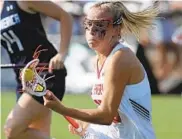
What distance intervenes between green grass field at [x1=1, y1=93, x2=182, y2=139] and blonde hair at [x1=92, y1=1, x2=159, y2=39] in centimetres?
412

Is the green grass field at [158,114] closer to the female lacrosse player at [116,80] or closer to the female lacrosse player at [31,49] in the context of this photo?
the female lacrosse player at [31,49]

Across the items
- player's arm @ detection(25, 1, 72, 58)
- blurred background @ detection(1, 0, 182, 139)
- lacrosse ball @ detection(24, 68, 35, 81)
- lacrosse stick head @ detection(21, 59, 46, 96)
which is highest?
lacrosse ball @ detection(24, 68, 35, 81)

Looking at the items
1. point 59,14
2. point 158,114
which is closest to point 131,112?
point 59,14

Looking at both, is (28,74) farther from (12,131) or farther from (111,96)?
(12,131)

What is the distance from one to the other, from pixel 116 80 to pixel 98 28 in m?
0.37

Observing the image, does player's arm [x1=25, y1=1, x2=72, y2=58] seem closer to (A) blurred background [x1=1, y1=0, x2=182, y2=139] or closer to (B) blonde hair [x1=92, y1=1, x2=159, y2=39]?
(B) blonde hair [x1=92, y1=1, x2=159, y2=39]

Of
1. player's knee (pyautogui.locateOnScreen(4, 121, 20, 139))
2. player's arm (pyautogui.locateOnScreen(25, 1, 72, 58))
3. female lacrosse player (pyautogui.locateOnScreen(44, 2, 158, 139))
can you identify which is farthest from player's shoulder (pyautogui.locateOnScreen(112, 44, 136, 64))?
player's knee (pyautogui.locateOnScreen(4, 121, 20, 139))

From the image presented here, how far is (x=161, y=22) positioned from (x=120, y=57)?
9528 millimetres

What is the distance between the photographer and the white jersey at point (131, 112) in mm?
5172

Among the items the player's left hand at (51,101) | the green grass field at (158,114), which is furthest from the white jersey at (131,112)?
the green grass field at (158,114)

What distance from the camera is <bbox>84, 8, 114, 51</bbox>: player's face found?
5.11m

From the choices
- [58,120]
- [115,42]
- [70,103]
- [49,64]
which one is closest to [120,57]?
[115,42]

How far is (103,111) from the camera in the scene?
4.98 meters

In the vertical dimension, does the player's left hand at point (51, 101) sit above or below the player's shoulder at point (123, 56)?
below
